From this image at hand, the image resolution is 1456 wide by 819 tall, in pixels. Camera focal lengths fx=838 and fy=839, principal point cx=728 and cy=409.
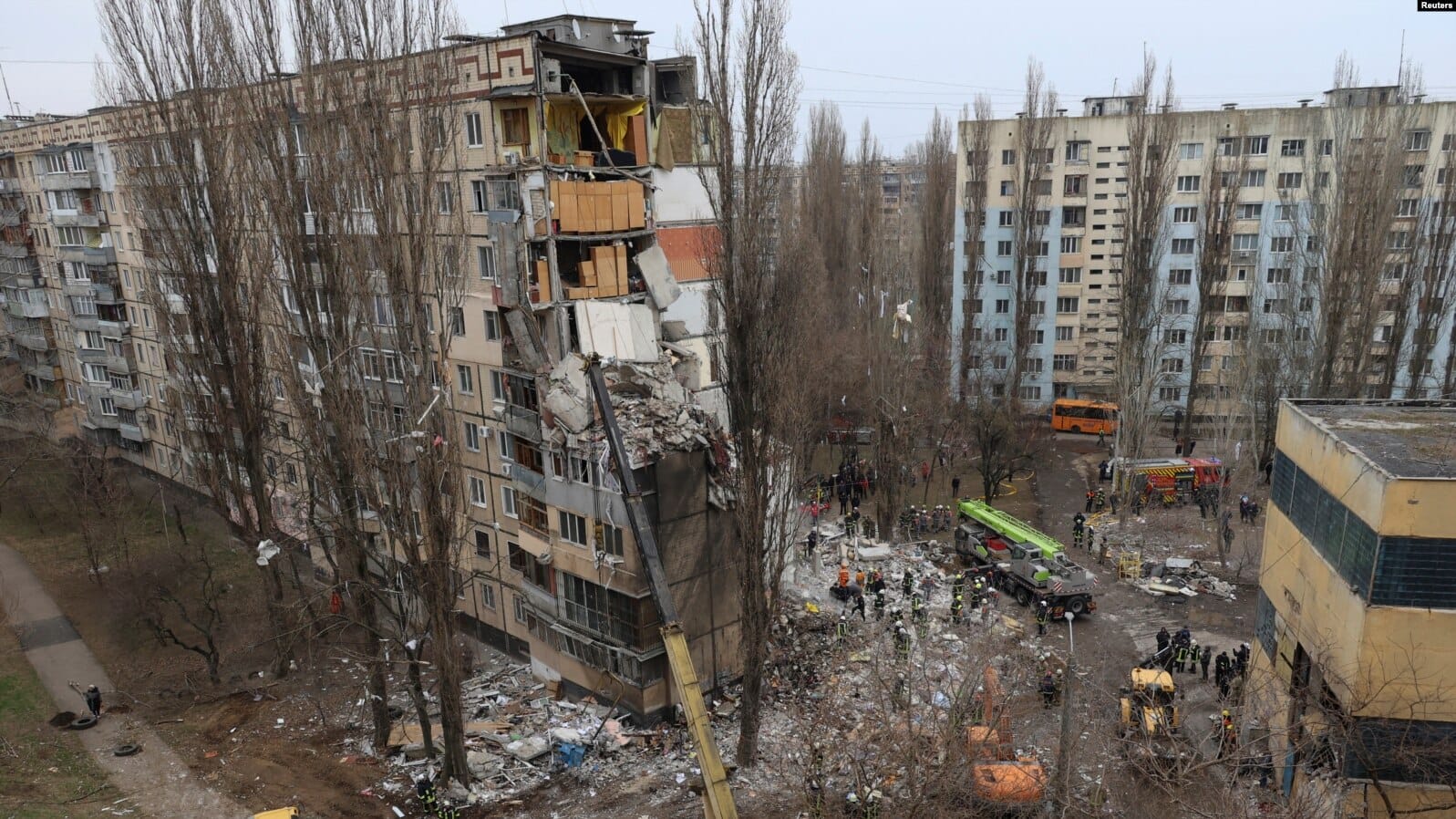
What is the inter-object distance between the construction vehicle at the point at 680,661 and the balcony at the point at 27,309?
134ft

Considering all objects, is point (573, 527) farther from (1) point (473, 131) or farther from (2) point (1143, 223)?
(2) point (1143, 223)

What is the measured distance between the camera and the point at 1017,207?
37.7 metres

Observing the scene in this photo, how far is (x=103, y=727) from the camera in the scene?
58.0ft

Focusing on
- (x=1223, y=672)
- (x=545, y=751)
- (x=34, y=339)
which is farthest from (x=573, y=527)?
(x=34, y=339)

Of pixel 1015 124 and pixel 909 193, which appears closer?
pixel 1015 124

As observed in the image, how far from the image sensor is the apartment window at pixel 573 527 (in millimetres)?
17484

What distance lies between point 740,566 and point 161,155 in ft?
50.6

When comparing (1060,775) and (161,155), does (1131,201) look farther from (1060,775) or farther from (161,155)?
(161,155)

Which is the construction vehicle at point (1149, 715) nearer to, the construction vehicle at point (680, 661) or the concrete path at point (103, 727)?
the construction vehicle at point (680, 661)

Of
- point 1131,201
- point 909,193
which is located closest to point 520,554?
point 1131,201

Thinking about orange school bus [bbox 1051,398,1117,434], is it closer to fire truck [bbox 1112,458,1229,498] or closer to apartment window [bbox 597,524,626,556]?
fire truck [bbox 1112,458,1229,498]

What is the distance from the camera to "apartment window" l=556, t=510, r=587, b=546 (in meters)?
17.5

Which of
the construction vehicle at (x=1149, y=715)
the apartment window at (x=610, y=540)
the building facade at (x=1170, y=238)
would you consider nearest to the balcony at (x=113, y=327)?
the apartment window at (x=610, y=540)

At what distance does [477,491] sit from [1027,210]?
2769 cm
